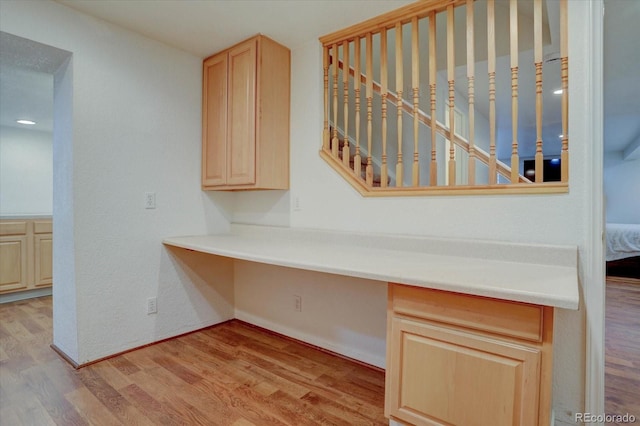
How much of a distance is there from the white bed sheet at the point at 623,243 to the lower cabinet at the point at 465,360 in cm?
550

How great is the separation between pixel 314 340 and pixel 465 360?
1.40 meters

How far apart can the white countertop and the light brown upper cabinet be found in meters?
0.54

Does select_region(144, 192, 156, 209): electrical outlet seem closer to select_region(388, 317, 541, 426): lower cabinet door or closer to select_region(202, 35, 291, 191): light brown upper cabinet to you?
select_region(202, 35, 291, 191): light brown upper cabinet

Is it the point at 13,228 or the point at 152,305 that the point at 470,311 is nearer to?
the point at 152,305

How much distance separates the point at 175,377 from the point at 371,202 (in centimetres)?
161

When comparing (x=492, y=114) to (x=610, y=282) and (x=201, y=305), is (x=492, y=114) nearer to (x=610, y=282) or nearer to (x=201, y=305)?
(x=201, y=305)

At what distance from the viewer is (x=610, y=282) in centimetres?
467

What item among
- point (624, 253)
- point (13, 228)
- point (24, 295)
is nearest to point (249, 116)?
point (13, 228)

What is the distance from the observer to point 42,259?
141 inches

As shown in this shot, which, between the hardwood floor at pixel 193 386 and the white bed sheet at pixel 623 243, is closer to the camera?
the hardwood floor at pixel 193 386

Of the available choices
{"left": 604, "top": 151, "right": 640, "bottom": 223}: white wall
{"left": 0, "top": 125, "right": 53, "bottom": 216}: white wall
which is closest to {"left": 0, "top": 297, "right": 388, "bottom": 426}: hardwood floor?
{"left": 0, "top": 125, "right": 53, "bottom": 216}: white wall

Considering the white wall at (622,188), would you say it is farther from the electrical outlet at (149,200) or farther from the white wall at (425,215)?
the electrical outlet at (149,200)

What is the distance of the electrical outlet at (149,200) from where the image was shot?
2394mm

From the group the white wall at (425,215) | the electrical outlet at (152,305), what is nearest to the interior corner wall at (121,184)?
the electrical outlet at (152,305)
